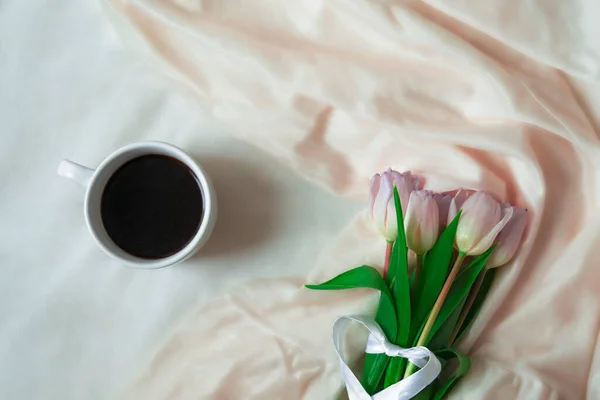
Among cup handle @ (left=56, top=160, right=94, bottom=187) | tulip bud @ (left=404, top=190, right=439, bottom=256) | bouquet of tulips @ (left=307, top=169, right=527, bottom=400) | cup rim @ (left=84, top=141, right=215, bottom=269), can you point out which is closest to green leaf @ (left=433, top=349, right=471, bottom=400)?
bouquet of tulips @ (left=307, top=169, right=527, bottom=400)

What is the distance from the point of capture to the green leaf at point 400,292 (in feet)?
1.91

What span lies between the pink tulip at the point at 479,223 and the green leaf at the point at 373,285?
3.2 inches

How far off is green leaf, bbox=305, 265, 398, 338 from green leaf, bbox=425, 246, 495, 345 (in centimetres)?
4

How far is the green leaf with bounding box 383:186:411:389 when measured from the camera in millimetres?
583

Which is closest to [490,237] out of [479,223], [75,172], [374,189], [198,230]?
[479,223]

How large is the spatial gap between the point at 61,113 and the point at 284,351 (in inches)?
13.8

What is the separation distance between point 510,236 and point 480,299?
0.25ft

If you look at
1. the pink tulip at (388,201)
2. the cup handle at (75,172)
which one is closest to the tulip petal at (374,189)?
the pink tulip at (388,201)

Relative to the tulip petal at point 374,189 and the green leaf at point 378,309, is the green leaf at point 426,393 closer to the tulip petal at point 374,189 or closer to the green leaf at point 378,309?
the green leaf at point 378,309

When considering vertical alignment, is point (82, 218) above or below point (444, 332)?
below

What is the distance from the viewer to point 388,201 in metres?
0.59

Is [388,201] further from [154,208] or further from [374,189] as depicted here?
[154,208]

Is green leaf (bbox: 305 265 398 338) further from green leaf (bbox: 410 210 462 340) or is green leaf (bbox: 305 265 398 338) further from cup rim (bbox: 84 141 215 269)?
cup rim (bbox: 84 141 215 269)

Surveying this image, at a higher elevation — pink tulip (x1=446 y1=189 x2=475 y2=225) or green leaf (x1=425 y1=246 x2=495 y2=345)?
pink tulip (x1=446 y1=189 x2=475 y2=225)
